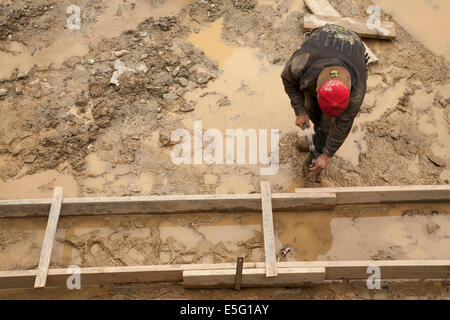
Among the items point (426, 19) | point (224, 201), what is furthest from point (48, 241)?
point (426, 19)

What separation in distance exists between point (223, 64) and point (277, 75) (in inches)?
27.4

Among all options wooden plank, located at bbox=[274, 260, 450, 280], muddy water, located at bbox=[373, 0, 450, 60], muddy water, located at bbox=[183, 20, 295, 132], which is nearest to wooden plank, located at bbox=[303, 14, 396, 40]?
muddy water, located at bbox=[373, 0, 450, 60]

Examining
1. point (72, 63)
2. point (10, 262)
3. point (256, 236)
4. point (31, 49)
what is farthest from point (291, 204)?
point (31, 49)

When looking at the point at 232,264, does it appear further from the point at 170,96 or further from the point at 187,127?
the point at 170,96

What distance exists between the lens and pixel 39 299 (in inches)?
142

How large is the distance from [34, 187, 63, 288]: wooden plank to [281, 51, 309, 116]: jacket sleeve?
233 centimetres

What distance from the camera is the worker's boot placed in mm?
4332

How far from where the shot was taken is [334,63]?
126 inches

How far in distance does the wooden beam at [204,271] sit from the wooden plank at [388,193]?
69cm

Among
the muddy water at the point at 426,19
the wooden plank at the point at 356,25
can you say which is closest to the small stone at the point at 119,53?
the wooden plank at the point at 356,25

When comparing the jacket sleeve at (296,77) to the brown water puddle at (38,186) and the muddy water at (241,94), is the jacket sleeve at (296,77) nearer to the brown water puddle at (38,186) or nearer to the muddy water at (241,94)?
the muddy water at (241,94)

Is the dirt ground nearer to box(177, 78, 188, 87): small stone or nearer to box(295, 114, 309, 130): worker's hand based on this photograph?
box(177, 78, 188, 87): small stone
